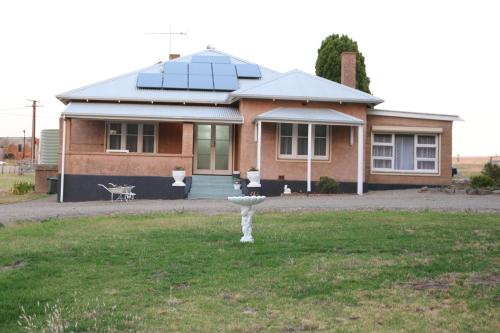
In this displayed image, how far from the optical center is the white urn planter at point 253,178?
23109 mm

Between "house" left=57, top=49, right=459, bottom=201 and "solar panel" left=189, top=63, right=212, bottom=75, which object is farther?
"solar panel" left=189, top=63, right=212, bottom=75

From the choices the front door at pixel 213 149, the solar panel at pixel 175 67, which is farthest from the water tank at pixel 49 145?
the front door at pixel 213 149

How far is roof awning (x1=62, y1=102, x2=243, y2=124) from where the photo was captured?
2436 centimetres

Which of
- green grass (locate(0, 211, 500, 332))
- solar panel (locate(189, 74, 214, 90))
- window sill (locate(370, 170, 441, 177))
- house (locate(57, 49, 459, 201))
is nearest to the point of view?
green grass (locate(0, 211, 500, 332))

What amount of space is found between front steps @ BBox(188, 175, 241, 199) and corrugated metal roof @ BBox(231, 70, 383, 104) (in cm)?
318

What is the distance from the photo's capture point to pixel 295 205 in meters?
18.6

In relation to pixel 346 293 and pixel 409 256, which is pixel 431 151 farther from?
pixel 346 293

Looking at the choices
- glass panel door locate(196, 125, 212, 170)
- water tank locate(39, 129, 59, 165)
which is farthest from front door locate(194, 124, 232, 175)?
water tank locate(39, 129, 59, 165)

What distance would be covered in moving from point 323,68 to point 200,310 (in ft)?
106

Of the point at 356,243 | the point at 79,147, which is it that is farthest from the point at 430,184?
the point at 356,243

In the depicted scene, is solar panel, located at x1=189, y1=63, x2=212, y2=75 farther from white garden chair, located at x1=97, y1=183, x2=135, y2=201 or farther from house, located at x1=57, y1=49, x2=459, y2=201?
white garden chair, located at x1=97, y1=183, x2=135, y2=201

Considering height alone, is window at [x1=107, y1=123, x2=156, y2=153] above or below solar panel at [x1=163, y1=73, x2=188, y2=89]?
below

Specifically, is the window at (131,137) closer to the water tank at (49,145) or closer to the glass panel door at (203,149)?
the glass panel door at (203,149)

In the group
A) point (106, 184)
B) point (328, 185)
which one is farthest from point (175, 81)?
point (328, 185)
